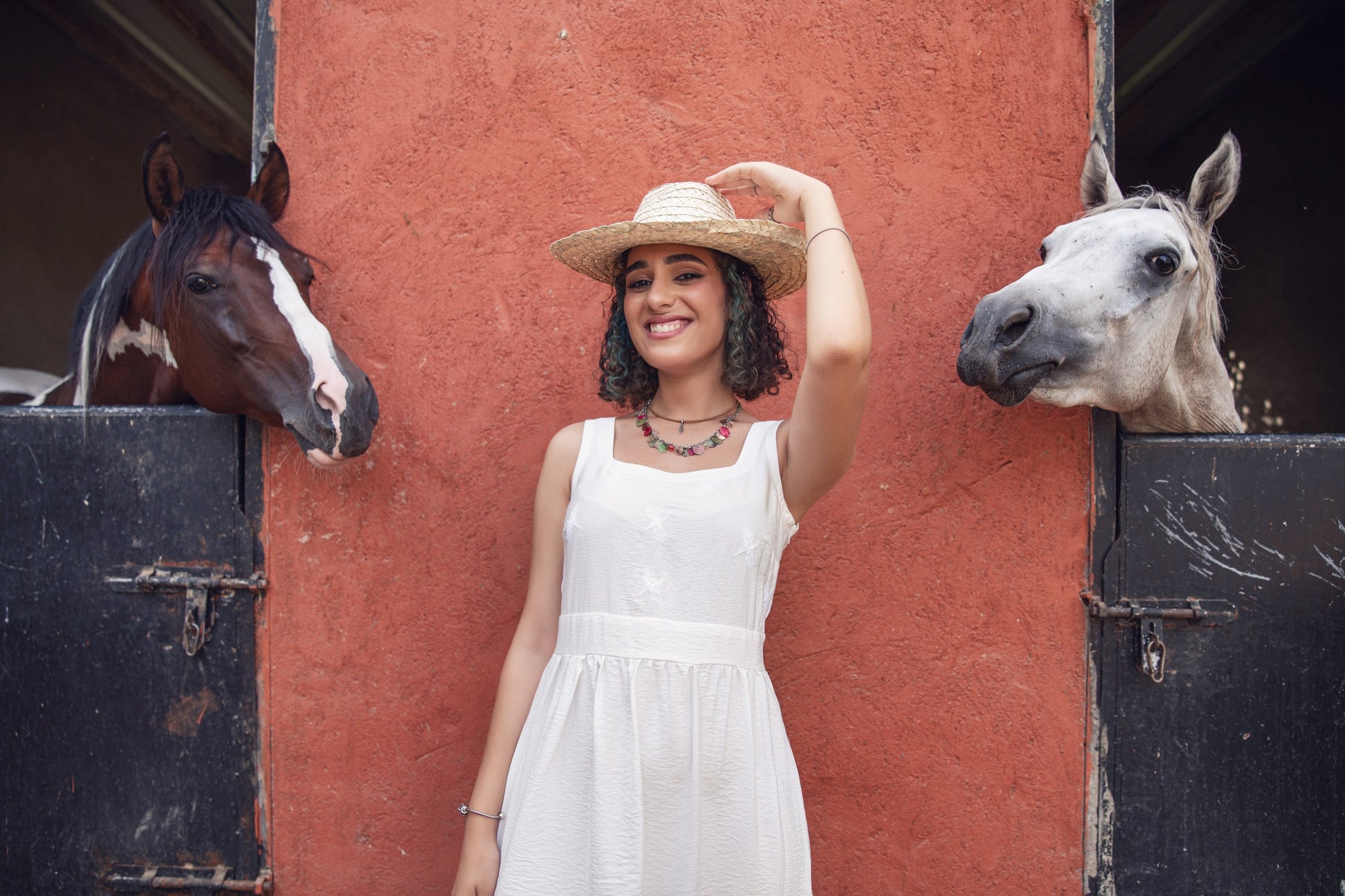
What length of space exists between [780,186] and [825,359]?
0.47 metres

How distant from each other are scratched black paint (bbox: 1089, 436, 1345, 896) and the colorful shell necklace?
1114 millimetres

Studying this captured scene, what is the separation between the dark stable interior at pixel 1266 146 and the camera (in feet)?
12.6

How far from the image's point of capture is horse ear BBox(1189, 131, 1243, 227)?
5.84 feet

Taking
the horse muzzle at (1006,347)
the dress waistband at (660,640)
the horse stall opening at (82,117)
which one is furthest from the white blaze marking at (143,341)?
the horse stall opening at (82,117)

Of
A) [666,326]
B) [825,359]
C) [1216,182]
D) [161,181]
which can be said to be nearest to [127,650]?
[161,181]

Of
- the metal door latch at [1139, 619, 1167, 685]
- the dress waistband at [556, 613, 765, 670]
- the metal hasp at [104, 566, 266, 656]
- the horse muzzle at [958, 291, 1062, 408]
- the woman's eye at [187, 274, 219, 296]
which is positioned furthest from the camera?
the metal hasp at [104, 566, 266, 656]

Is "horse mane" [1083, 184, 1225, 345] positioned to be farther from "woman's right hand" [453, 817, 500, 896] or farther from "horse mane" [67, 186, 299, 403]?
"horse mane" [67, 186, 299, 403]

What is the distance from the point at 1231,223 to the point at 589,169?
16.5 ft

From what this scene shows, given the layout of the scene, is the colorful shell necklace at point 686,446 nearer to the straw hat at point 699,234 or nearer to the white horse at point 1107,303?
the straw hat at point 699,234

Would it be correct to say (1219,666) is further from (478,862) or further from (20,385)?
(20,385)

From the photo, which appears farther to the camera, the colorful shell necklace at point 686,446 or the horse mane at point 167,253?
the horse mane at point 167,253

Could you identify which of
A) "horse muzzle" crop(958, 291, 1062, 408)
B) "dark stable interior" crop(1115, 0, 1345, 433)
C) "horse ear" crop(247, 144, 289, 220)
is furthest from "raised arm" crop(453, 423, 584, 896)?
"dark stable interior" crop(1115, 0, 1345, 433)

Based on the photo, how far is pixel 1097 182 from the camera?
188 cm

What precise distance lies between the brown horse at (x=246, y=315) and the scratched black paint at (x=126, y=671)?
0.92 feet
